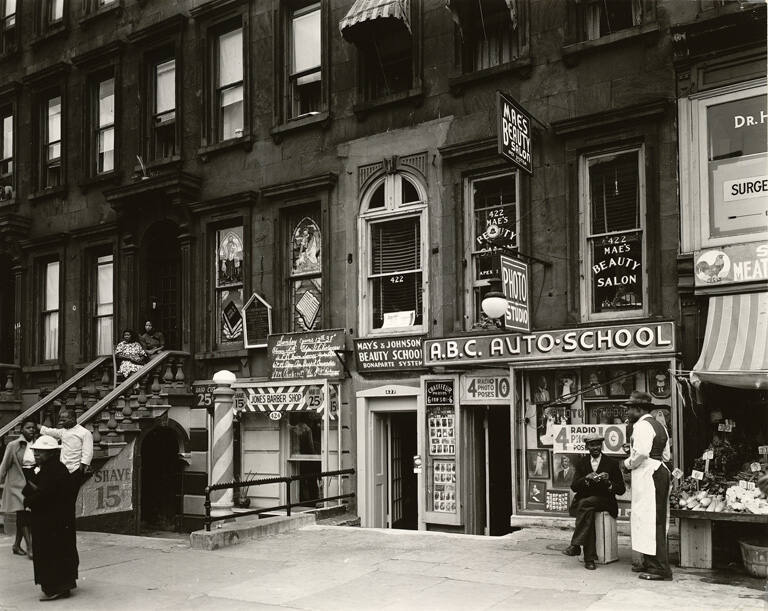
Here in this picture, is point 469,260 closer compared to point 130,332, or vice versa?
point 469,260

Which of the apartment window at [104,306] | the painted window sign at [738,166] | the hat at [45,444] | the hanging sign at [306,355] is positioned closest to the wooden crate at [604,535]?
the painted window sign at [738,166]

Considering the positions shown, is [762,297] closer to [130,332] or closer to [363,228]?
[363,228]

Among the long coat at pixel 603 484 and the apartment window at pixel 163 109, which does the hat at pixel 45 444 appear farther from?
the apartment window at pixel 163 109

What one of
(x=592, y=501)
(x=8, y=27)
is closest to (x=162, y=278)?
(x=8, y=27)

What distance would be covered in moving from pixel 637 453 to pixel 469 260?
18.2 feet

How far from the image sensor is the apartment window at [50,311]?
2092 centimetres

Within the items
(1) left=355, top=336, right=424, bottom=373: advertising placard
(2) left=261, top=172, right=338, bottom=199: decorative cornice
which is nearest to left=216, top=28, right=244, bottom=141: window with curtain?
(2) left=261, top=172, right=338, bottom=199: decorative cornice

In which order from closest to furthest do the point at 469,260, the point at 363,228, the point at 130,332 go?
1. the point at 469,260
2. the point at 363,228
3. the point at 130,332

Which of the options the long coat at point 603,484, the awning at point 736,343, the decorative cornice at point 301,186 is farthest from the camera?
the decorative cornice at point 301,186

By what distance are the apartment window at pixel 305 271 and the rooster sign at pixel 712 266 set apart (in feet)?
22.7

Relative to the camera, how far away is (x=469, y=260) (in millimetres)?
A: 14312

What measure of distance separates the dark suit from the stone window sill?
245 inches

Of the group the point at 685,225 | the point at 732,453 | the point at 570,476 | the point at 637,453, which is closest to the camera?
the point at 637,453

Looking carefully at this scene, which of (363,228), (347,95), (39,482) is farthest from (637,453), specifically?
(347,95)
